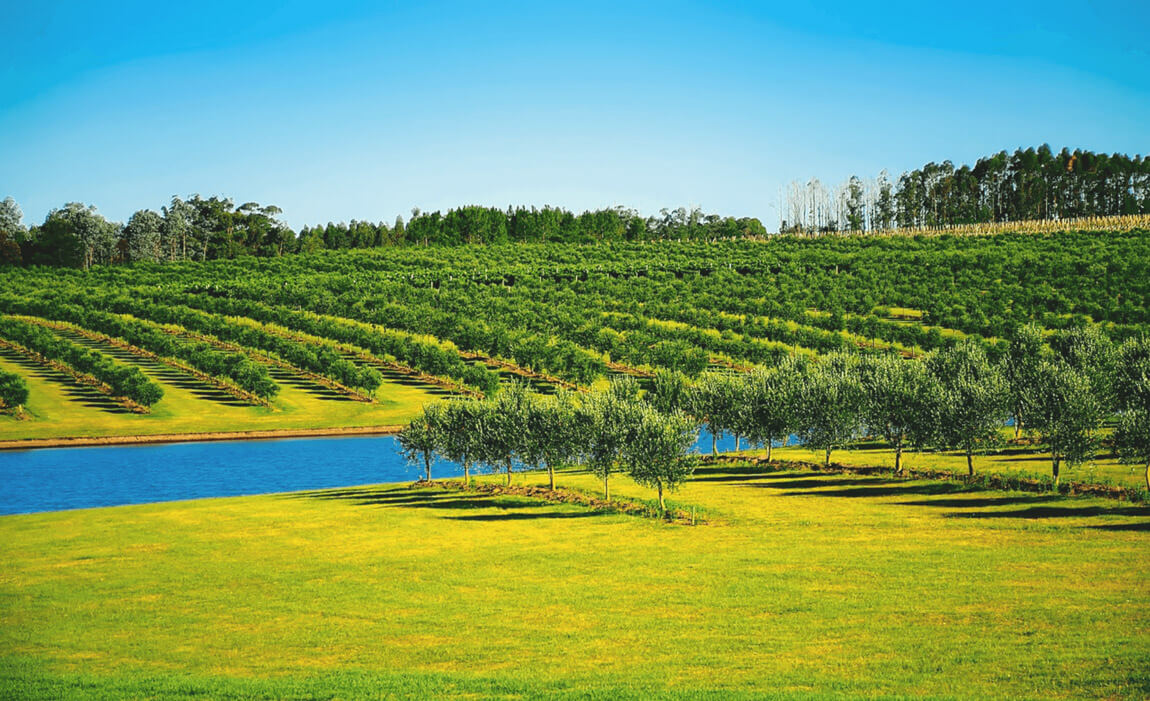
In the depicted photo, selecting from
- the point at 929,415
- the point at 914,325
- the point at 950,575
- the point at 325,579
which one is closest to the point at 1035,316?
the point at 914,325

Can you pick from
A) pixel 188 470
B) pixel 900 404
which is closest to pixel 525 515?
pixel 900 404

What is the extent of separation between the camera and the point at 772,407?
3920 inches

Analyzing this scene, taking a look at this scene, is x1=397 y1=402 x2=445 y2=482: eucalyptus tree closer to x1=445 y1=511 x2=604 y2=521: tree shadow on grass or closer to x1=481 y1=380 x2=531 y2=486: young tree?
x1=481 y1=380 x2=531 y2=486: young tree

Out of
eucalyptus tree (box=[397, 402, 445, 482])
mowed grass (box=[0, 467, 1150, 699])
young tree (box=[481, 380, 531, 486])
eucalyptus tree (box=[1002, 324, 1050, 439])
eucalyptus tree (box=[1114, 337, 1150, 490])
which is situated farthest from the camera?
eucalyptus tree (box=[397, 402, 445, 482])

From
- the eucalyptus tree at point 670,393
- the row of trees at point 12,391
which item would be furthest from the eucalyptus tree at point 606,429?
the row of trees at point 12,391

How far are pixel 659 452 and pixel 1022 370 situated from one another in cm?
5024

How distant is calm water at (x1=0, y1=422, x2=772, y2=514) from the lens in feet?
331

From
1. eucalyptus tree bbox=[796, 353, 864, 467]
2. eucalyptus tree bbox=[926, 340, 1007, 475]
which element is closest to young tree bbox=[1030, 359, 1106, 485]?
eucalyptus tree bbox=[926, 340, 1007, 475]

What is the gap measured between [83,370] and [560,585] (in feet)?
469

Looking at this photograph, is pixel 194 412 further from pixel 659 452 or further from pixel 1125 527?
pixel 1125 527

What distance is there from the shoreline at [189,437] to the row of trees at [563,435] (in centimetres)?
5172

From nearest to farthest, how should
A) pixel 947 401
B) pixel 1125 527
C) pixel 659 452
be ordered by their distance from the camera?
1. pixel 1125 527
2. pixel 659 452
3. pixel 947 401

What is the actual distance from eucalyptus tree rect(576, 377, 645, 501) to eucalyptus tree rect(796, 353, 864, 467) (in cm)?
2142

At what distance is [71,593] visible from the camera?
51.8 meters
